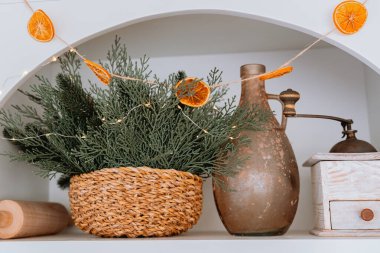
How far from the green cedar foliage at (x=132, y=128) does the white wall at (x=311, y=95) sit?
253mm

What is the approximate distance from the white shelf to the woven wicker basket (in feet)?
0.09

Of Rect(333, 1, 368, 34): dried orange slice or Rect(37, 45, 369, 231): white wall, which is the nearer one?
Rect(333, 1, 368, 34): dried orange slice

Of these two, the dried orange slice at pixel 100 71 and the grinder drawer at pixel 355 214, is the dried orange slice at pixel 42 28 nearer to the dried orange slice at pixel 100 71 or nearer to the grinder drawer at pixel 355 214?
the dried orange slice at pixel 100 71

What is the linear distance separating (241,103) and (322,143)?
27 cm

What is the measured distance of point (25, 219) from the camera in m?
0.80

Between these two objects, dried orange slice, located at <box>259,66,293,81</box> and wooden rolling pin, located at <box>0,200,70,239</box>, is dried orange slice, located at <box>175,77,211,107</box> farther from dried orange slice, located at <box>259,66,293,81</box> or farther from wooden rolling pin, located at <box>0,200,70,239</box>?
wooden rolling pin, located at <box>0,200,70,239</box>

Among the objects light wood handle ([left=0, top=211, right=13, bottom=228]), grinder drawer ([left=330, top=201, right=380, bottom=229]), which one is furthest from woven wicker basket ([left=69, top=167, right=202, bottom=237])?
grinder drawer ([left=330, top=201, right=380, bottom=229])

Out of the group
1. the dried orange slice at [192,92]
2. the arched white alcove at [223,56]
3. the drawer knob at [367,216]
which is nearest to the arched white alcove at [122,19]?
the arched white alcove at [223,56]

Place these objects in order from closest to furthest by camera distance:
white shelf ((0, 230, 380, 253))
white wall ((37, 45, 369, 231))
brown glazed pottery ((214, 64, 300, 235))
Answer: white shelf ((0, 230, 380, 253))
brown glazed pottery ((214, 64, 300, 235))
white wall ((37, 45, 369, 231))

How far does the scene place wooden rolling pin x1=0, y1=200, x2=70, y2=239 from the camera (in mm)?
789

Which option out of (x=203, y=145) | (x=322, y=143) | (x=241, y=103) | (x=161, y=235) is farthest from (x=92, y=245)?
(x=322, y=143)

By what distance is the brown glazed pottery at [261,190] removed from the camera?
0.78 m

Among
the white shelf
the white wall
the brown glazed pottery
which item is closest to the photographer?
the white shelf

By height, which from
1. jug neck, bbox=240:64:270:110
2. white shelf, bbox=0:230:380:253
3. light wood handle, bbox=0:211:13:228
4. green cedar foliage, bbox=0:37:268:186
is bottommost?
white shelf, bbox=0:230:380:253
